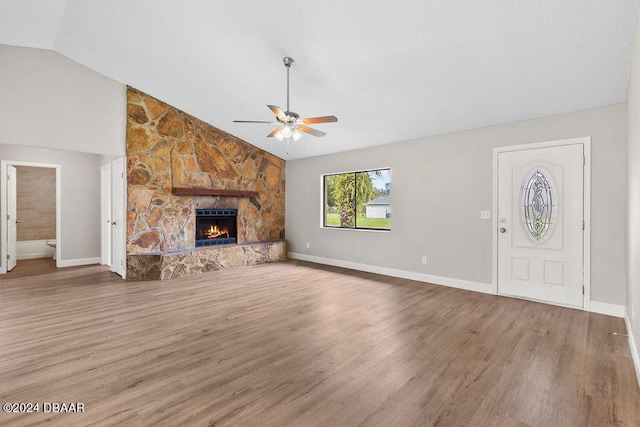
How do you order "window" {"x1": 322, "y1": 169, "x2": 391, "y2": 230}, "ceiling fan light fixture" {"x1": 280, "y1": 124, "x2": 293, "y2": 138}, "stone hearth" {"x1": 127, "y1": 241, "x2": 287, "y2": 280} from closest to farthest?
"ceiling fan light fixture" {"x1": 280, "y1": 124, "x2": 293, "y2": 138}
"stone hearth" {"x1": 127, "y1": 241, "x2": 287, "y2": 280}
"window" {"x1": 322, "y1": 169, "x2": 391, "y2": 230}

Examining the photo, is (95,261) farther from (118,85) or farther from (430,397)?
(430,397)

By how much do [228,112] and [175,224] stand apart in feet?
7.70

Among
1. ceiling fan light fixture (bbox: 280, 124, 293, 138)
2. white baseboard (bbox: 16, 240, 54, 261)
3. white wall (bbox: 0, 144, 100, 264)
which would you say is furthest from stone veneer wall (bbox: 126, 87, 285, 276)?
white baseboard (bbox: 16, 240, 54, 261)

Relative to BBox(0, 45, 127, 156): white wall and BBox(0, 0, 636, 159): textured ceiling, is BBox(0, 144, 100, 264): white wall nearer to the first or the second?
BBox(0, 45, 127, 156): white wall

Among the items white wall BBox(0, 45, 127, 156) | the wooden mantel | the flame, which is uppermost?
white wall BBox(0, 45, 127, 156)

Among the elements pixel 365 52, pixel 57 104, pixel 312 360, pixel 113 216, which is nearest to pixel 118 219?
pixel 113 216

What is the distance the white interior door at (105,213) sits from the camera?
6176 mm

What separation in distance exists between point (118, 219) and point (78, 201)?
5.92 ft

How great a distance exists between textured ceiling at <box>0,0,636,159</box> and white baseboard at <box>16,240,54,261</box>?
4822 millimetres

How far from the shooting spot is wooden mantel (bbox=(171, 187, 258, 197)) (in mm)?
5840

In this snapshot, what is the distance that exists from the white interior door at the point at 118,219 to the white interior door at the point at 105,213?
47 centimetres

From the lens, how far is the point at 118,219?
5.53 m

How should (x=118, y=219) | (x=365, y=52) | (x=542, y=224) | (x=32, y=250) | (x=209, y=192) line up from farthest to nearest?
(x=32, y=250)
(x=209, y=192)
(x=118, y=219)
(x=542, y=224)
(x=365, y=52)

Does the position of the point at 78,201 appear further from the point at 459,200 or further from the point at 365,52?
the point at 459,200
